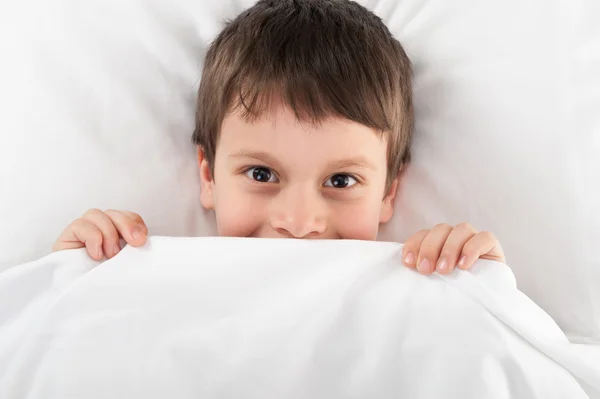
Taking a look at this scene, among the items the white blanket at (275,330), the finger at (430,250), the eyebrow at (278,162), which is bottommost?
the white blanket at (275,330)

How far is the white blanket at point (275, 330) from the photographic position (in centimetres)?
85

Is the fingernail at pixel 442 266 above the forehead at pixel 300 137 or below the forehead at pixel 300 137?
below

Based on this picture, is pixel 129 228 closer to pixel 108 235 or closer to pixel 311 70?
pixel 108 235

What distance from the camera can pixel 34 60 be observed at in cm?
125

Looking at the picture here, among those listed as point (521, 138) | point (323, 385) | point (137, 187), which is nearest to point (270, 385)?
point (323, 385)

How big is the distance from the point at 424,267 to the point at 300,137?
272 millimetres

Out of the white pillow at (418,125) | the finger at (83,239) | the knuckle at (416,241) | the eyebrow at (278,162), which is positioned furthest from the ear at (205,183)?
the knuckle at (416,241)

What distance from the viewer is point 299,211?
3.63 feet

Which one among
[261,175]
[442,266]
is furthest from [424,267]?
[261,175]

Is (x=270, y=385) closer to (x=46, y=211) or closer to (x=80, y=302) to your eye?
(x=80, y=302)

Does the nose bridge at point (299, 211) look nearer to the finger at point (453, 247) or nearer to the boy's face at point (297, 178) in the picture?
the boy's face at point (297, 178)

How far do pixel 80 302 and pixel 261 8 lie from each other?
23.1 inches

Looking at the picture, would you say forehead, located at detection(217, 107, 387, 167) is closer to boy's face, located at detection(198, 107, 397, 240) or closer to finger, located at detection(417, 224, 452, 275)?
boy's face, located at detection(198, 107, 397, 240)

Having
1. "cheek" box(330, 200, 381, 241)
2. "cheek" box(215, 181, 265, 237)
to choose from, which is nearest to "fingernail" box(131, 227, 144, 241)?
"cheek" box(215, 181, 265, 237)
